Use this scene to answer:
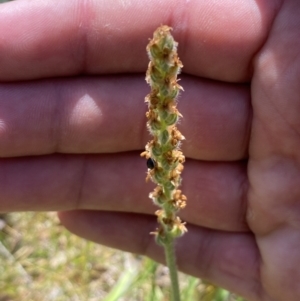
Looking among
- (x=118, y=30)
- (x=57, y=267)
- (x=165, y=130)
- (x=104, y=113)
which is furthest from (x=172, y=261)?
(x=57, y=267)

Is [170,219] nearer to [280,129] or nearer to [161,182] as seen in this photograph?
[161,182]

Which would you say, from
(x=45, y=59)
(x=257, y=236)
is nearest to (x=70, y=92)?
(x=45, y=59)

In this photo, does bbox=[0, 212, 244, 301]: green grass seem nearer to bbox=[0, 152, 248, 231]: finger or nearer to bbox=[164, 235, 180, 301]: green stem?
bbox=[0, 152, 248, 231]: finger

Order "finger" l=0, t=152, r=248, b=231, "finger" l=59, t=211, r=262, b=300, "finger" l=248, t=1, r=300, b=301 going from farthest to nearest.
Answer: "finger" l=59, t=211, r=262, b=300
"finger" l=0, t=152, r=248, b=231
"finger" l=248, t=1, r=300, b=301

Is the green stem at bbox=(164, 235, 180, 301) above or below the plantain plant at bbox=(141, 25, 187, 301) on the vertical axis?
below

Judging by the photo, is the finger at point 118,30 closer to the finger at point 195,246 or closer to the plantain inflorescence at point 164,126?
the plantain inflorescence at point 164,126

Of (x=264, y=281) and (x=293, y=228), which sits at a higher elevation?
(x=293, y=228)

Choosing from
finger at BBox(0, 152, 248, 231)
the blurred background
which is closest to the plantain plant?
finger at BBox(0, 152, 248, 231)
